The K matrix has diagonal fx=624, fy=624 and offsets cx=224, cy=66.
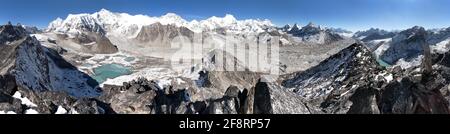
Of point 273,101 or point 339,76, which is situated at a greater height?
point 273,101

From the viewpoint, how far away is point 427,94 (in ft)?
67.9

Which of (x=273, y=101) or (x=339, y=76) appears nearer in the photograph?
(x=273, y=101)

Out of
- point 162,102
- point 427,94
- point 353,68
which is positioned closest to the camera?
point 427,94

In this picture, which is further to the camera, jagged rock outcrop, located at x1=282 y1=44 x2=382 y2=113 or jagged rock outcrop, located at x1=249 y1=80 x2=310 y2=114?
jagged rock outcrop, located at x1=282 y1=44 x2=382 y2=113

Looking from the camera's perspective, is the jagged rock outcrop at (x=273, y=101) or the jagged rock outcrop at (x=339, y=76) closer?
the jagged rock outcrop at (x=273, y=101)
